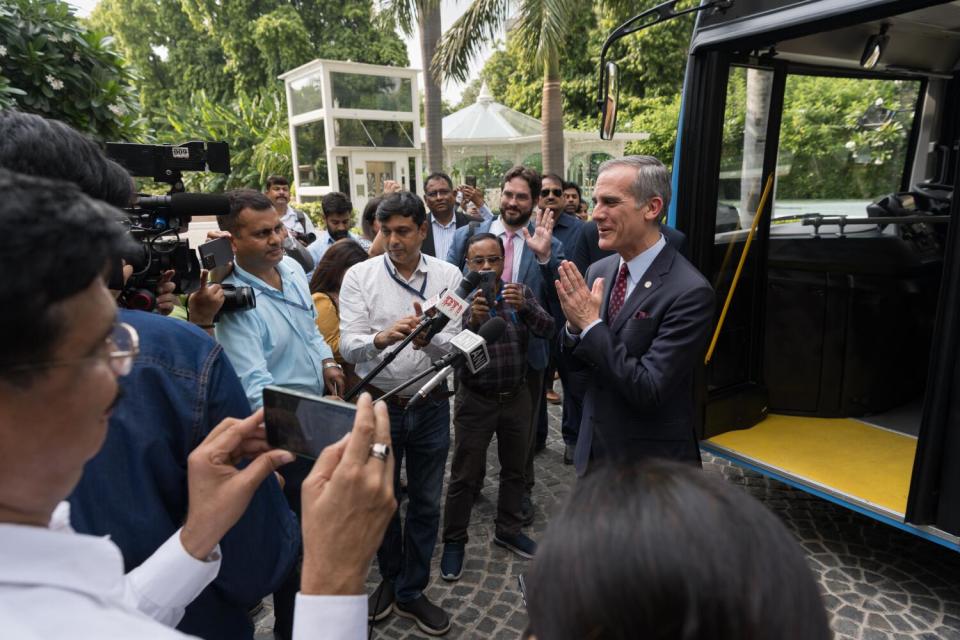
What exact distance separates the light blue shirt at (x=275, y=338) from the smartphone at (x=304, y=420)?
1.19m

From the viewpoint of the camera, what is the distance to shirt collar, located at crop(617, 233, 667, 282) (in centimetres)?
276

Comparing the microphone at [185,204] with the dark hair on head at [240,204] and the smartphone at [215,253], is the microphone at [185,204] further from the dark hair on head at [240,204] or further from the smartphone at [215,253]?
the dark hair on head at [240,204]

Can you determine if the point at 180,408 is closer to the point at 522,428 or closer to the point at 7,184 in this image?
the point at 7,184

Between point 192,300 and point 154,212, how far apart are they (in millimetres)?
354

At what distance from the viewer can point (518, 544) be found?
11.8ft

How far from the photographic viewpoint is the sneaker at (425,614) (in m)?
2.98

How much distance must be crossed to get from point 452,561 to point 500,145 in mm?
17700

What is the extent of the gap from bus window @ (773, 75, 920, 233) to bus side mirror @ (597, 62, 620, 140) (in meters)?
1.47

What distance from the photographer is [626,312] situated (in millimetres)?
2709

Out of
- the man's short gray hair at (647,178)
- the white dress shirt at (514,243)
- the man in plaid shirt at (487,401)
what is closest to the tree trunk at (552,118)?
the white dress shirt at (514,243)

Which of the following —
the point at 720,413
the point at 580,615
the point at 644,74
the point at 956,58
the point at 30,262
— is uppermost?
the point at 644,74

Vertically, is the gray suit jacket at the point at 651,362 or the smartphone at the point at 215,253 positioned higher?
the smartphone at the point at 215,253

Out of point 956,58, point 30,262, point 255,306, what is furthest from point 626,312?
point 956,58

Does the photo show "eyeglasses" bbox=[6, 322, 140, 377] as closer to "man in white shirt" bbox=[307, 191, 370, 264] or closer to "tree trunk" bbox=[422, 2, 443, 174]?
"man in white shirt" bbox=[307, 191, 370, 264]
